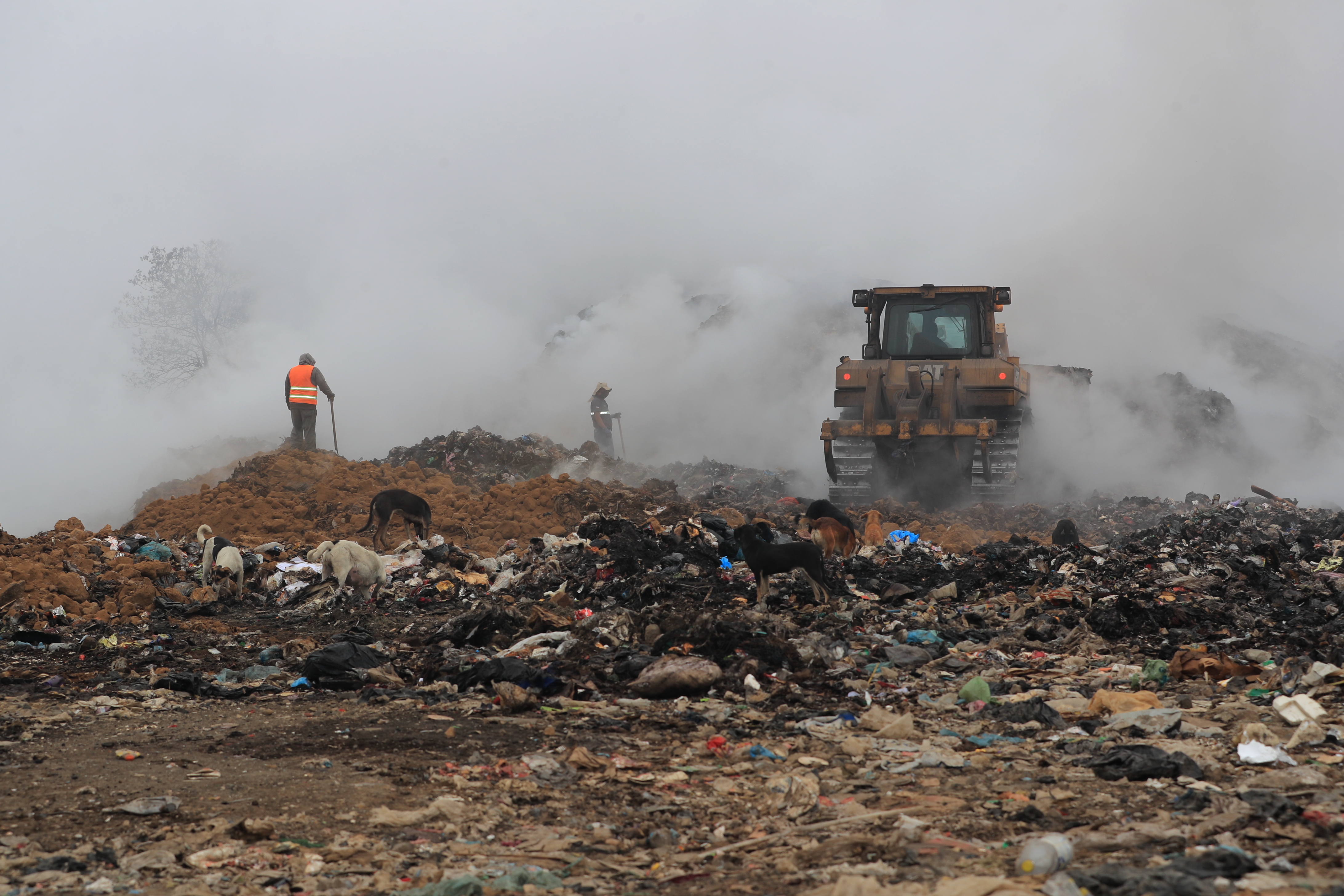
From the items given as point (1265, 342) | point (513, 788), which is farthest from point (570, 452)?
point (1265, 342)

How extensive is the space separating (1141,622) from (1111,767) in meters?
3.41

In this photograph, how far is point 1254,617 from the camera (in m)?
7.07

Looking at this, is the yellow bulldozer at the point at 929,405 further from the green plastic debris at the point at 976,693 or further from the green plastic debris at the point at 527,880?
the green plastic debris at the point at 527,880

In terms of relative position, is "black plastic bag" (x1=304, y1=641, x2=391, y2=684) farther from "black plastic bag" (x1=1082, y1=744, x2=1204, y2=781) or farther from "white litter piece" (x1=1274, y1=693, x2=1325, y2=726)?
"white litter piece" (x1=1274, y1=693, x2=1325, y2=726)

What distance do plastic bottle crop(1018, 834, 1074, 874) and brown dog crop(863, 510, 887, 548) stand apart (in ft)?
27.1

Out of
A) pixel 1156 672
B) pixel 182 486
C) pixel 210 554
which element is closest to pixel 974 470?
pixel 1156 672

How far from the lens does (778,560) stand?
7.85 meters

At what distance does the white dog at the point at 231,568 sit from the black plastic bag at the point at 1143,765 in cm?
848

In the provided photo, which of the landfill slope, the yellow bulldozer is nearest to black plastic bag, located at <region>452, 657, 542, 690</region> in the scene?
the landfill slope

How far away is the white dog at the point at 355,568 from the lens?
31.5 feet

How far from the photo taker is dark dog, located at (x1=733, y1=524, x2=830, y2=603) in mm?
7848

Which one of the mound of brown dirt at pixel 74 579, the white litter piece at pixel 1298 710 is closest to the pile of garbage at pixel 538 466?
the mound of brown dirt at pixel 74 579

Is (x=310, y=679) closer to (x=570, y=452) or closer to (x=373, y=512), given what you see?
(x=373, y=512)

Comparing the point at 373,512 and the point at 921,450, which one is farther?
the point at 921,450
